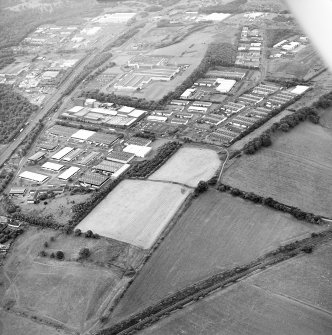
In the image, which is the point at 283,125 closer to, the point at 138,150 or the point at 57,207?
the point at 138,150

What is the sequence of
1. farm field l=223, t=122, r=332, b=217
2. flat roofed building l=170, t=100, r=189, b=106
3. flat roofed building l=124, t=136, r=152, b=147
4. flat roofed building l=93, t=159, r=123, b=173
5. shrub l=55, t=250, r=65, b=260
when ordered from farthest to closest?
flat roofed building l=170, t=100, r=189, b=106 < flat roofed building l=124, t=136, r=152, b=147 < flat roofed building l=93, t=159, r=123, b=173 < farm field l=223, t=122, r=332, b=217 < shrub l=55, t=250, r=65, b=260

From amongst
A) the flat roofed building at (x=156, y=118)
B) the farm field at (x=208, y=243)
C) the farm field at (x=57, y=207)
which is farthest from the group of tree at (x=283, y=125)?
the farm field at (x=57, y=207)

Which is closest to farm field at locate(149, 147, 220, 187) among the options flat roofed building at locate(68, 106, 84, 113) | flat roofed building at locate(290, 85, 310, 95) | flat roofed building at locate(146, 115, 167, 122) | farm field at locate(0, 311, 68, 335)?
flat roofed building at locate(146, 115, 167, 122)

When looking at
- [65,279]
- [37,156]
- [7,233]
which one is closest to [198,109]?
[37,156]

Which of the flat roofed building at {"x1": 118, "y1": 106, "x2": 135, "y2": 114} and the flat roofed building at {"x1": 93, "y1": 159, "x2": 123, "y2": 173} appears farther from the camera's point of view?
the flat roofed building at {"x1": 118, "y1": 106, "x2": 135, "y2": 114}

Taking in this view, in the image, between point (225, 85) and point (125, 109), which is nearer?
point (125, 109)

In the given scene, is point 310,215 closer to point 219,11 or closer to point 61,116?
point 61,116

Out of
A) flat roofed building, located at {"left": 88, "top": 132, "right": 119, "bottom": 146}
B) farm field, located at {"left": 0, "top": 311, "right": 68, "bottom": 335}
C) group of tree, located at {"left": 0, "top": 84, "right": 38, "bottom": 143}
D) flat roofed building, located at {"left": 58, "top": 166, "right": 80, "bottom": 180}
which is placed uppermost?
group of tree, located at {"left": 0, "top": 84, "right": 38, "bottom": 143}

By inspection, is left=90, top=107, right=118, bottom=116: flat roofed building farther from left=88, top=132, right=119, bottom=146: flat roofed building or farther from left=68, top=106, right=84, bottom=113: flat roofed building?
left=88, top=132, right=119, bottom=146: flat roofed building
